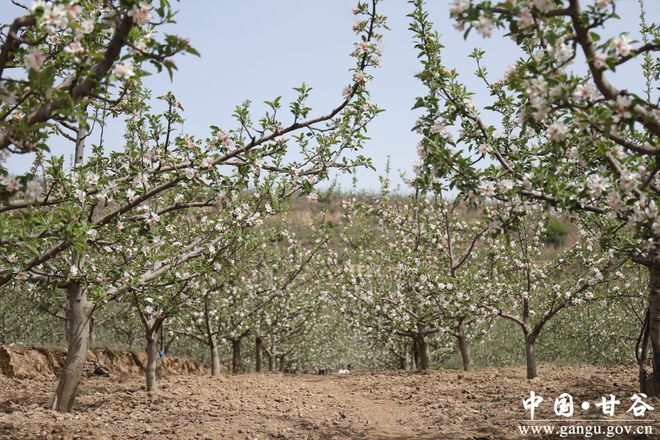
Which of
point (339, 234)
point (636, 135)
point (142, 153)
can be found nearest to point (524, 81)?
point (636, 135)

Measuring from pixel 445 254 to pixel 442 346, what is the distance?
8101mm

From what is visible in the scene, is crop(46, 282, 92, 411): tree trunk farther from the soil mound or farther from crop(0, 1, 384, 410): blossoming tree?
the soil mound

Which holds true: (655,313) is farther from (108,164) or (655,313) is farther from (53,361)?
(53,361)

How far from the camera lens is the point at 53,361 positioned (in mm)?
12734

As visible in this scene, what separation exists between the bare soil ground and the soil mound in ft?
2.05

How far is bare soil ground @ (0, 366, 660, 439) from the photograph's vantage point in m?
6.51

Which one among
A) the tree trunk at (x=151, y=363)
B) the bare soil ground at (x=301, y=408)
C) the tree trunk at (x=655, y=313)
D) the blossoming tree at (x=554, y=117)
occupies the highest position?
the blossoming tree at (x=554, y=117)

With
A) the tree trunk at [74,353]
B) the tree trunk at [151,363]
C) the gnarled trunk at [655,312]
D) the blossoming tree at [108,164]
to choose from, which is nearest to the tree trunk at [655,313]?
the gnarled trunk at [655,312]

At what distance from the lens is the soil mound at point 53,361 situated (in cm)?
1173

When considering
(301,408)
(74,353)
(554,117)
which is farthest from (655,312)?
(74,353)

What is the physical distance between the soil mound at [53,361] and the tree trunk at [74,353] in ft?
16.4

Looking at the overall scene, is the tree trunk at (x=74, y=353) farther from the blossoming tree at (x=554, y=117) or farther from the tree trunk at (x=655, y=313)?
the tree trunk at (x=655, y=313)

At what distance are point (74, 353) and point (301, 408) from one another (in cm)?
355

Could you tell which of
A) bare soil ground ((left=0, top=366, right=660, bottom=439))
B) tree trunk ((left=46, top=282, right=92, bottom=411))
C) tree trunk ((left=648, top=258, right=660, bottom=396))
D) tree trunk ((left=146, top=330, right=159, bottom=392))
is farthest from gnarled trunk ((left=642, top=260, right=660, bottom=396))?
tree trunk ((left=146, top=330, right=159, bottom=392))
